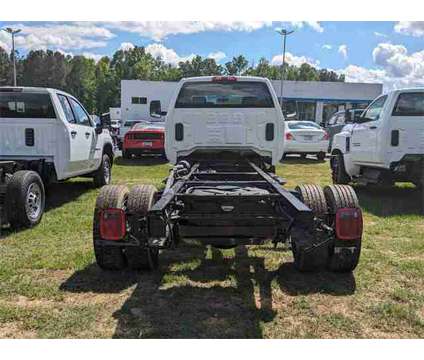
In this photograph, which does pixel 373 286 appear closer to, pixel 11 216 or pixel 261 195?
pixel 261 195

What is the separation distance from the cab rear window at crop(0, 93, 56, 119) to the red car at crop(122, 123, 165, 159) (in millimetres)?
8348

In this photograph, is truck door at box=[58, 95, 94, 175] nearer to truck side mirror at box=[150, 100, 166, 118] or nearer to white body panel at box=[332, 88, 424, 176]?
truck side mirror at box=[150, 100, 166, 118]

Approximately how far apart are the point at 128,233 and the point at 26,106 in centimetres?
429

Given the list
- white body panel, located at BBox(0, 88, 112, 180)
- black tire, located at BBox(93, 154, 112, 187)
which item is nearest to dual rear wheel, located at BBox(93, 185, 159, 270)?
white body panel, located at BBox(0, 88, 112, 180)

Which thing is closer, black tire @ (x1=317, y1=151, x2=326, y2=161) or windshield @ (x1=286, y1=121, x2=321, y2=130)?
black tire @ (x1=317, y1=151, x2=326, y2=161)

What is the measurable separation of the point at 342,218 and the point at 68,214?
4604mm

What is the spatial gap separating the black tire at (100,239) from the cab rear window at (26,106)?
11.7 ft

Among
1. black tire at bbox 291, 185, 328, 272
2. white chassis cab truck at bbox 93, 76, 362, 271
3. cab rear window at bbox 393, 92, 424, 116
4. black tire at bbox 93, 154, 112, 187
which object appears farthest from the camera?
black tire at bbox 93, 154, 112, 187

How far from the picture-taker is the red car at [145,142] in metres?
16.0

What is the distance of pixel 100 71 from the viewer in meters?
97.8

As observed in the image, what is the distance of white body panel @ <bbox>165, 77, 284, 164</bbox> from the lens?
7.11 metres

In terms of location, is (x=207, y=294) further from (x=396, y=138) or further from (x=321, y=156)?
(x=321, y=156)

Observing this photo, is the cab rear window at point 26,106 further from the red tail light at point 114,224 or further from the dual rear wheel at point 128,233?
the red tail light at point 114,224

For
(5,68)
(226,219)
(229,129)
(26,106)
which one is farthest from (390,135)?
(5,68)
